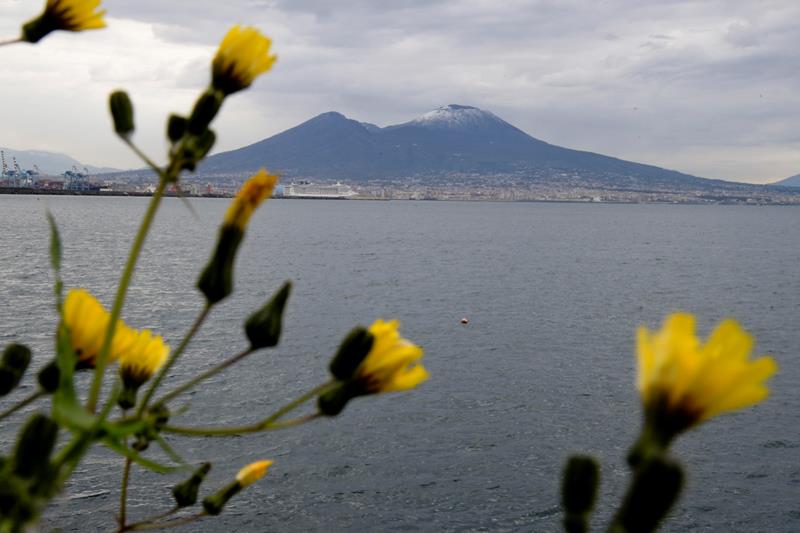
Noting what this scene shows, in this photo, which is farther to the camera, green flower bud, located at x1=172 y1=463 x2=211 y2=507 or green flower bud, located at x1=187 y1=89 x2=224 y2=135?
green flower bud, located at x1=172 y1=463 x2=211 y2=507

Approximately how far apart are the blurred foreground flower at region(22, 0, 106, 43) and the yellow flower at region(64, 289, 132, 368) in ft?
1.83

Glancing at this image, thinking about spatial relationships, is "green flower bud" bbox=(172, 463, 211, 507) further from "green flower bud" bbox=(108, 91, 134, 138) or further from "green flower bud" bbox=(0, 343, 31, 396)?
"green flower bud" bbox=(108, 91, 134, 138)

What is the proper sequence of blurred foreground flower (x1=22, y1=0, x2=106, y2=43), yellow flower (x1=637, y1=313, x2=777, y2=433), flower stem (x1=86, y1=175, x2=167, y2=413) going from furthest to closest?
blurred foreground flower (x1=22, y1=0, x2=106, y2=43), flower stem (x1=86, y1=175, x2=167, y2=413), yellow flower (x1=637, y1=313, x2=777, y2=433)

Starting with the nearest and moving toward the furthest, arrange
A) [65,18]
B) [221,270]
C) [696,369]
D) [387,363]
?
[696,369] → [387,363] → [221,270] → [65,18]

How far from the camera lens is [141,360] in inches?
67.4

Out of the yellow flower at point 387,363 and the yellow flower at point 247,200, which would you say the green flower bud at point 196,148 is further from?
the yellow flower at point 387,363

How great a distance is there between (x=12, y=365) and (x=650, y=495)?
45.2 inches

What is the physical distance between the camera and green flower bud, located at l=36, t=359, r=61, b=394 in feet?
4.43

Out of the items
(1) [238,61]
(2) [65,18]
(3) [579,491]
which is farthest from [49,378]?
(3) [579,491]

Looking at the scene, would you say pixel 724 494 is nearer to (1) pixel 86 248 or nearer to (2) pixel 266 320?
(2) pixel 266 320

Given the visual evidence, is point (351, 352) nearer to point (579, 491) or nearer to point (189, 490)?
point (579, 491)

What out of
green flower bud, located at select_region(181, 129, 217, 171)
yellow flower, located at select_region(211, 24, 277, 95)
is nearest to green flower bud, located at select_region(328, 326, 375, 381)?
green flower bud, located at select_region(181, 129, 217, 171)

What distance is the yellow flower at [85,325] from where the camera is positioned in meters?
1.44

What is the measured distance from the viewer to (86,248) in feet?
309
